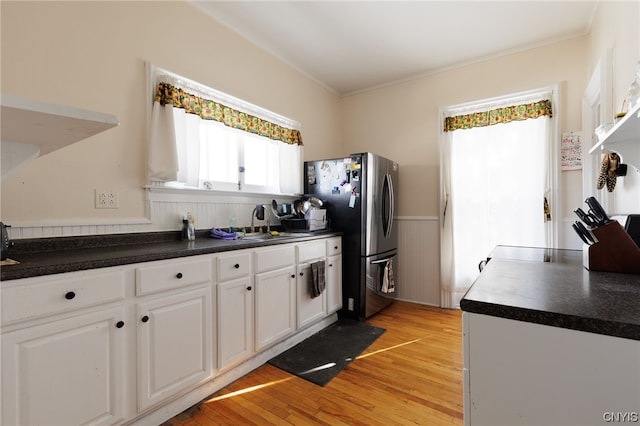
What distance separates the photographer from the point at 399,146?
11.7 feet

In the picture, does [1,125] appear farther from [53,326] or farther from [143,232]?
[143,232]

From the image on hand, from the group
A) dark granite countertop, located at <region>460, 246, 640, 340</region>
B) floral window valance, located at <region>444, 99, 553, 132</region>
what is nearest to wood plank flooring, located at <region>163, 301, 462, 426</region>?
dark granite countertop, located at <region>460, 246, 640, 340</region>

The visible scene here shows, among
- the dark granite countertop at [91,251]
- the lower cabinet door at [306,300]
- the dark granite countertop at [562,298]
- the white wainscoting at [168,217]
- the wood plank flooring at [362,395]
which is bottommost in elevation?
the wood plank flooring at [362,395]

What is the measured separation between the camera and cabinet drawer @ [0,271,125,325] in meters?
1.04

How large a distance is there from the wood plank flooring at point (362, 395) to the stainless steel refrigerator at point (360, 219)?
0.65m

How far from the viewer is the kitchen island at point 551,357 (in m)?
0.62

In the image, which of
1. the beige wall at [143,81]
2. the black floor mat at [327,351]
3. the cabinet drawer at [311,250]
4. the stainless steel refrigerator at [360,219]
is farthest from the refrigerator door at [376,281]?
the beige wall at [143,81]

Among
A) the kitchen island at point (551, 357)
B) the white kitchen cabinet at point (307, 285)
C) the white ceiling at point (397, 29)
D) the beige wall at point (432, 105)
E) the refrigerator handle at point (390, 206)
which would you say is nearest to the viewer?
the kitchen island at point (551, 357)

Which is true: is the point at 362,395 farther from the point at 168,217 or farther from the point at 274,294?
the point at 168,217

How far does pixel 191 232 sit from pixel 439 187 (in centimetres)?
257

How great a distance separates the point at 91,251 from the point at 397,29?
280cm

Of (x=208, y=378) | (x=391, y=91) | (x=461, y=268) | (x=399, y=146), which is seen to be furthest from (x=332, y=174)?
(x=208, y=378)

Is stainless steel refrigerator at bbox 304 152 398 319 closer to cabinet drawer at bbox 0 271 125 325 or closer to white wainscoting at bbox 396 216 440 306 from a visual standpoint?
white wainscoting at bbox 396 216 440 306

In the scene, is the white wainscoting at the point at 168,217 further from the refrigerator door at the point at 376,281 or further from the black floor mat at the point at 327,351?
the black floor mat at the point at 327,351
